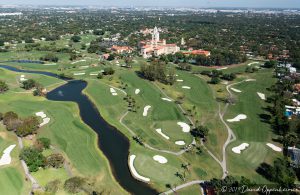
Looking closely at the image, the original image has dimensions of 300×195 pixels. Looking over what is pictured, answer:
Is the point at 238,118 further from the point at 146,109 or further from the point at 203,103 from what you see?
the point at 146,109

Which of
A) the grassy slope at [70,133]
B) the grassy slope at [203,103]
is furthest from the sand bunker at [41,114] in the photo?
the grassy slope at [203,103]

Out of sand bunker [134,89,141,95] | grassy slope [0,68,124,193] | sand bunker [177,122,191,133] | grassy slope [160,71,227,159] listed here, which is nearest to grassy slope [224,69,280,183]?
grassy slope [160,71,227,159]

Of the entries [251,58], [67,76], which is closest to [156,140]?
[67,76]

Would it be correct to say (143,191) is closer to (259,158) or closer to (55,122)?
(259,158)

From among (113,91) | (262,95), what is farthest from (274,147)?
(113,91)

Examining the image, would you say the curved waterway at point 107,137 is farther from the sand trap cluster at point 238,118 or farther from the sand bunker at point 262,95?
the sand bunker at point 262,95
